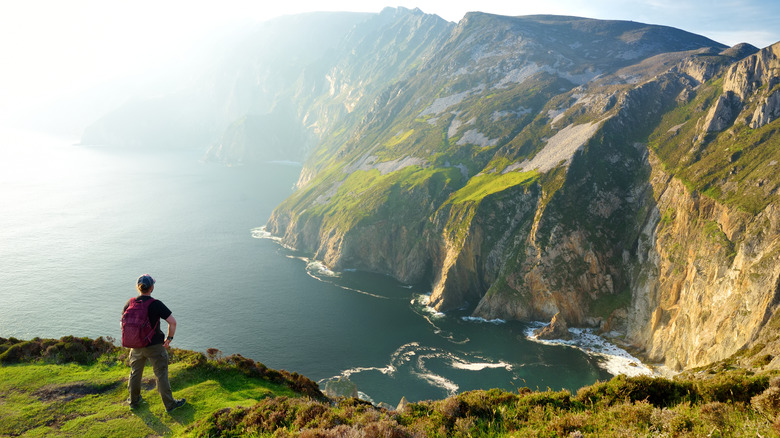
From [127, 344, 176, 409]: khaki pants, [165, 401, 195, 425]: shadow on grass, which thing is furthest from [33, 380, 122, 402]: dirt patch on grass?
[165, 401, 195, 425]: shadow on grass

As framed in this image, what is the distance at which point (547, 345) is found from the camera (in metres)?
61.1

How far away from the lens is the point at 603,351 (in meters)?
58.2

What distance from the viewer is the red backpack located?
13164mm

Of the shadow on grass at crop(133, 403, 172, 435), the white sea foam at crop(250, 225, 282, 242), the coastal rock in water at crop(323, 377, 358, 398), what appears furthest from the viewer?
the white sea foam at crop(250, 225, 282, 242)

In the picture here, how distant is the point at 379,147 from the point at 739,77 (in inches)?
4173

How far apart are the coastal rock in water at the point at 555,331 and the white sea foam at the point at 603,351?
0.73 metres

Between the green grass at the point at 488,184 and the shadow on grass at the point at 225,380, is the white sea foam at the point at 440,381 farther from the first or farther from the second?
the green grass at the point at 488,184

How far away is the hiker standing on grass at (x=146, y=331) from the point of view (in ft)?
43.4

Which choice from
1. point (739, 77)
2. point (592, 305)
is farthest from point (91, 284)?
point (739, 77)

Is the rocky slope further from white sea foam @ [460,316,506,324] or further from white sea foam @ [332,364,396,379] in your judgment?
white sea foam @ [332,364,396,379]

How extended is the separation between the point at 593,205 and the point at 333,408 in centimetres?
7408

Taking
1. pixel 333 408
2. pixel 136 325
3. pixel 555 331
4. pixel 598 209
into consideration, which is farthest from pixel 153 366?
pixel 598 209

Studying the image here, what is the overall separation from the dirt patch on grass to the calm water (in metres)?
38.2

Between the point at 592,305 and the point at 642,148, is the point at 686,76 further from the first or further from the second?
the point at 592,305
